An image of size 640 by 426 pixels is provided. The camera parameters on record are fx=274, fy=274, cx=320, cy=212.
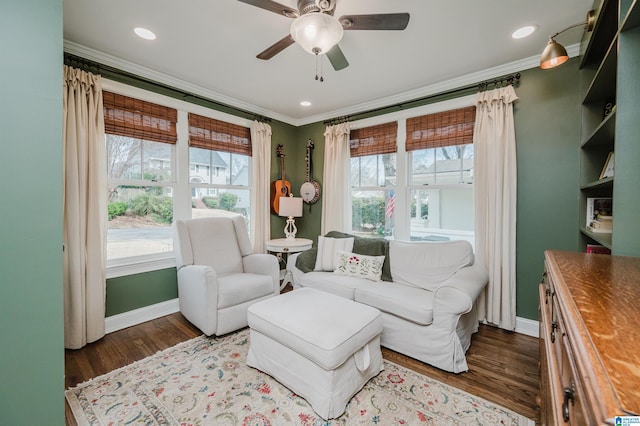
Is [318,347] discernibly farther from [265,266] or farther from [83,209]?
[83,209]

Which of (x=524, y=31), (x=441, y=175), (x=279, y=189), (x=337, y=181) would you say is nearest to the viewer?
(x=524, y=31)

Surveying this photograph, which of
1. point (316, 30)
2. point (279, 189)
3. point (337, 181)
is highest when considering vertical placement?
point (316, 30)

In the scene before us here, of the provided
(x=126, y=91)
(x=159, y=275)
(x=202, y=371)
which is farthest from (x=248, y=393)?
(x=126, y=91)

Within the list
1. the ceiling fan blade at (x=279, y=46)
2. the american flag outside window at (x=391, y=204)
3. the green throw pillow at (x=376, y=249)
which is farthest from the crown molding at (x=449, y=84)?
the ceiling fan blade at (x=279, y=46)

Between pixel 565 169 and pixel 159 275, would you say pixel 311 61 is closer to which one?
pixel 565 169

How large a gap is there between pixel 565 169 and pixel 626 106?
137 cm

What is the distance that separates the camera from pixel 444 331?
6.64ft

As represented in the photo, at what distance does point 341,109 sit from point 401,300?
2.79 meters

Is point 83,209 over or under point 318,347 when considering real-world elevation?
over

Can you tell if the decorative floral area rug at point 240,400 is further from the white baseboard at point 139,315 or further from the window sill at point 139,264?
the window sill at point 139,264

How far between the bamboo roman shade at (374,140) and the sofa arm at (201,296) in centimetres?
247

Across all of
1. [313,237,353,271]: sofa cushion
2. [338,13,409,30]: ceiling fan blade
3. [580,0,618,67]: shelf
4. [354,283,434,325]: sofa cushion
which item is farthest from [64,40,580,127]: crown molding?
[354,283,434,325]: sofa cushion

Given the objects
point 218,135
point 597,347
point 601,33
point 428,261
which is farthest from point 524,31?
point 218,135

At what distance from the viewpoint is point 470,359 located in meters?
2.16
